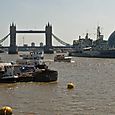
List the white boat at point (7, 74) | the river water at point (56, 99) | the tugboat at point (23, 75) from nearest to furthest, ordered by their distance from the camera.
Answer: the river water at point (56, 99)
the white boat at point (7, 74)
the tugboat at point (23, 75)

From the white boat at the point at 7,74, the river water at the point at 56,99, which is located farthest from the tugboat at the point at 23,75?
the river water at the point at 56,99

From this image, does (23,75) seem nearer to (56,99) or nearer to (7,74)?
(7,74)

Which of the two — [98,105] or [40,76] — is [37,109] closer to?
[98,105]

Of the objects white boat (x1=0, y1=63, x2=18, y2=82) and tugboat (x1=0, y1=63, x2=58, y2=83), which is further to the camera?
tugboat (x1=0, y1=63, x2=58, y2=83)

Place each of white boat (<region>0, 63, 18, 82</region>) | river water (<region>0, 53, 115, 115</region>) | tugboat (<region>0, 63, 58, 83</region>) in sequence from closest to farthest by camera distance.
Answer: river water (<region>0, 53, 115, 115</region>) → white boat (<region>0, 63, 18, 82</region>) → tugboat (<region>0, 63, 58, 83</region>)

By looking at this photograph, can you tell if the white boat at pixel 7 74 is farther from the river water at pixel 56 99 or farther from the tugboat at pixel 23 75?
the river water at pixel 56 99

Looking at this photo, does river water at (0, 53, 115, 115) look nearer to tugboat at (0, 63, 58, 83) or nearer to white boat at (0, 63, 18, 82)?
white boat at (0, 63, 18, 82)

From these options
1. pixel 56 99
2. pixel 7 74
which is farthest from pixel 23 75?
pixel 56 99

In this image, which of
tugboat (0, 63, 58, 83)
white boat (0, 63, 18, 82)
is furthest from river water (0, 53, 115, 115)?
tugboat (0, 63, 58, 83)

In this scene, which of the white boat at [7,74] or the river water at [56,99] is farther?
the white boat at [7,74]

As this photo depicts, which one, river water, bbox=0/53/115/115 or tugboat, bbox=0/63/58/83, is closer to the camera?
river water, bbox=0/53/115/115

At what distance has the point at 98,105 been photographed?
3061 centimetres

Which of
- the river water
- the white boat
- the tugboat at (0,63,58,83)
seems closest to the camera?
the river water

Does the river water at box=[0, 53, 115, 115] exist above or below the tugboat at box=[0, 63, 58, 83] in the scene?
below
